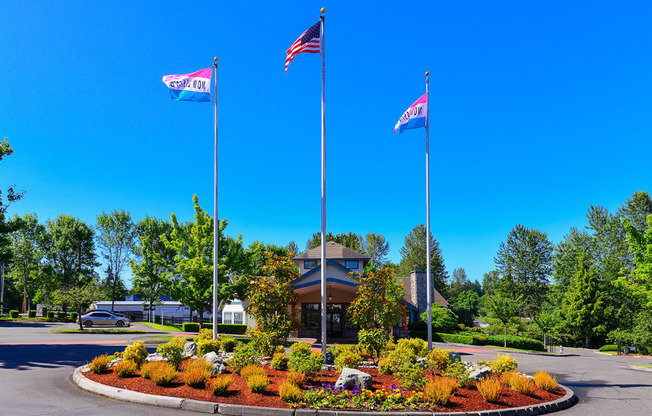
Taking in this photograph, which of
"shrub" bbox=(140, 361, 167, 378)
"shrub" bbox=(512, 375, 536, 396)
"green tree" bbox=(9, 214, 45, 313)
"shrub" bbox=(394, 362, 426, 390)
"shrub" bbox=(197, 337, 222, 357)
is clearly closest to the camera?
"shrub" bbox=(394, 362, 426, 390)

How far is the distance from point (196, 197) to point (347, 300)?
1567cm

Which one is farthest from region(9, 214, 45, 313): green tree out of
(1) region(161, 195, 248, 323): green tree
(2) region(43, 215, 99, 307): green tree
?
(1) region(161, 195, 248, 323): green tree

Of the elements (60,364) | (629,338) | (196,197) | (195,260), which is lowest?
(629,338)

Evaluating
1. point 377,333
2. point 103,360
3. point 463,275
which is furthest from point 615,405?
point 463,275

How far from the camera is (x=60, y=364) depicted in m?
16.3

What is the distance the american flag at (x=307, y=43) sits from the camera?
15.4 metres

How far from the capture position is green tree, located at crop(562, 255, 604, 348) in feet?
146

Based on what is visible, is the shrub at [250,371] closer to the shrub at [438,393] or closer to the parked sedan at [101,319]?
the shrub at [438,393]

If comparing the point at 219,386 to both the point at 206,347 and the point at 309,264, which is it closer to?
the point at 206,347

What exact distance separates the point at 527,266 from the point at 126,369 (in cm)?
6215

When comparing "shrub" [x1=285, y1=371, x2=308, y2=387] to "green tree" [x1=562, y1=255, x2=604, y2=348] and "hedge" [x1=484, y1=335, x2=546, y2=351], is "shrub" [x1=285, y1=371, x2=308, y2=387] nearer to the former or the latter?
"hedge" [x1=484, y1=335, x2=546, y2=351]

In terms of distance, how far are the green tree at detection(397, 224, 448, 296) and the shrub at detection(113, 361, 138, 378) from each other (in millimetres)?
A: 64313

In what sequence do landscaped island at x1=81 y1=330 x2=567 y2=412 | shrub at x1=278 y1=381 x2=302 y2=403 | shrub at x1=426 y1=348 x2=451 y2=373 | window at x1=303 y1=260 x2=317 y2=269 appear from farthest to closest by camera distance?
window at x1=303 y1=260 x2=317 y2=269
shrub at x1=426 y1=348 x2=451 y2=373
landscaped island at x1=81 y1=330 x2=567 y2=412
shrub at x1=278 y1=381 x2=302 y2=403

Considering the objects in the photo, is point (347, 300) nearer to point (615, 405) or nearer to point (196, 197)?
point (196, 197)
